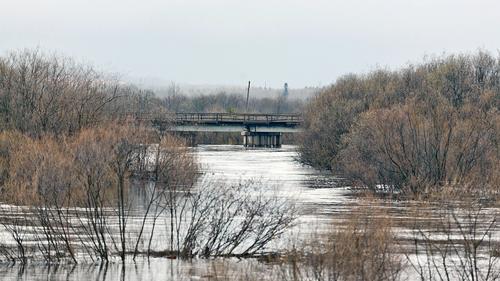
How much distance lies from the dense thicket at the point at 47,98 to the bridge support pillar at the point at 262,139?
4599 centimetres

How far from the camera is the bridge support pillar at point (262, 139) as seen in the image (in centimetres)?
10426

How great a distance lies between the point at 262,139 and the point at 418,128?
62.4 m

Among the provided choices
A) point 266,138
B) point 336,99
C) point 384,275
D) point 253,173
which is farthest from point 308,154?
point 384,275

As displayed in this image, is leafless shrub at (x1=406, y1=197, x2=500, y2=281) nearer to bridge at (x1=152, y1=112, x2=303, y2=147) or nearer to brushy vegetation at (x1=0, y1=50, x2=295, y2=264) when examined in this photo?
brushy vegetation at (x1=0, y1=50, x2=295, y2=264)

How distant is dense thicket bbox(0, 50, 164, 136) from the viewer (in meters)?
50.4

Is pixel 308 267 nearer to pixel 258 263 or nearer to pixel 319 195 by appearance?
pixel 258 263

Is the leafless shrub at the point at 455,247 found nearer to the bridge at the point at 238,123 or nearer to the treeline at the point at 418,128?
the treeline at the point at 418,128

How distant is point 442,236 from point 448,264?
466cm

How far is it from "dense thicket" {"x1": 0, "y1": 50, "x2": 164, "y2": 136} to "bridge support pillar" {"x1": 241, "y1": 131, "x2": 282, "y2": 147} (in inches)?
1811

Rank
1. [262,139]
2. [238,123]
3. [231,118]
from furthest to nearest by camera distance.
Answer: [262,139] < [231,118] < [238,123]

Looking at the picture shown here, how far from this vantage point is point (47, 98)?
171ft

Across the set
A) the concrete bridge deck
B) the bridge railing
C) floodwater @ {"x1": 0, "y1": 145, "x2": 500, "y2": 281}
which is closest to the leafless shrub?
floodwater @ {"x1": 0, "y1": 145, "x2": 500, "y2": 281}

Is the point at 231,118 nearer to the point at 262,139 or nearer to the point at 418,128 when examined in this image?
the point at 262,139

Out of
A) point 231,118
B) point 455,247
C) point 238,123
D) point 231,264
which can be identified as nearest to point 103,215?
point 231,264
